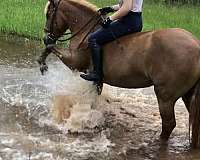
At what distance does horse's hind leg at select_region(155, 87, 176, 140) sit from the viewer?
22.2 ft

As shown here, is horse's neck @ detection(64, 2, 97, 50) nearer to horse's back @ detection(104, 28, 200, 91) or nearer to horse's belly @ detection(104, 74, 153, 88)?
horse's back @ detection(104, 28, 200, 91)

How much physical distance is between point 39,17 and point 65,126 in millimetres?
7913

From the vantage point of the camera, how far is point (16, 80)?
9.57 metres

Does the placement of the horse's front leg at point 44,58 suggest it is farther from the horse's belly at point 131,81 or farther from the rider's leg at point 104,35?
the horse's belly at point 131,81

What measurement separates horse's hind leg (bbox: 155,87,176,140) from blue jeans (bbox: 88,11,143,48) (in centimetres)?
105

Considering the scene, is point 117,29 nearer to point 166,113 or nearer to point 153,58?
point 153,58

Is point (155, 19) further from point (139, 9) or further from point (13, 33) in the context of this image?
point (139, 9)

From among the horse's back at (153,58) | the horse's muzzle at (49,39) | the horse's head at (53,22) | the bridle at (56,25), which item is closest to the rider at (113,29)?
the horse's back at (153,58)

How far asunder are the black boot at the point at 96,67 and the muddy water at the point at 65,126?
52 cm

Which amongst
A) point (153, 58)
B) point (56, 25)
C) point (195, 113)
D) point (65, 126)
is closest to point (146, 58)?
point (153, 58)

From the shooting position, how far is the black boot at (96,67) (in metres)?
7.29

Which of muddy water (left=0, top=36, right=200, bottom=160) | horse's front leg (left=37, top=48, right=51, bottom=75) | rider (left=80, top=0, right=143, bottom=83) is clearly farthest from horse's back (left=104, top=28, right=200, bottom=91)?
horse's front leg (left=37, top=48, right=51, bottom=75)

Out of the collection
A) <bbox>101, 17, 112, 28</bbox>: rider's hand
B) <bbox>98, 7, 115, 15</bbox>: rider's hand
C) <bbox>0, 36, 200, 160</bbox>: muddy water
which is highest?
<bbox>98, 7, 115, 15</bbox>: rider's hand

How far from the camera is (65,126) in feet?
24.4
